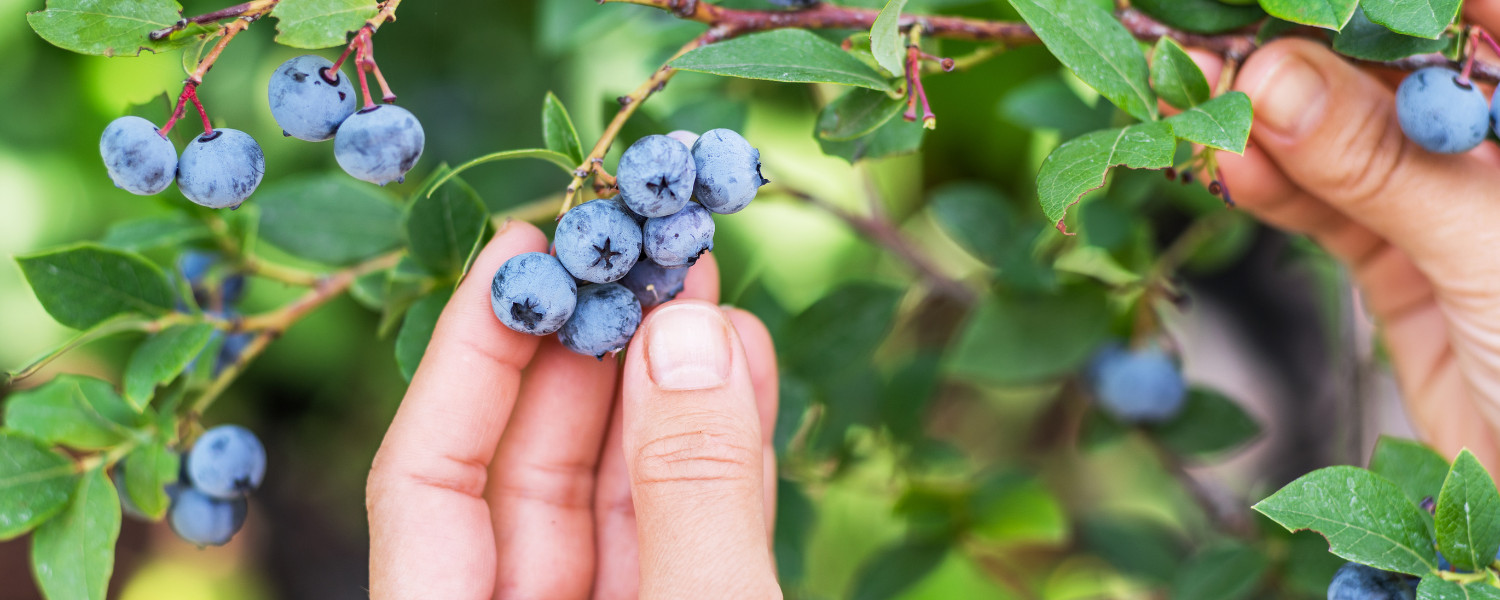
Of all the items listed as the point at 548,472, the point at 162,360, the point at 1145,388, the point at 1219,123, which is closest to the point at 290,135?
the point at 162,360

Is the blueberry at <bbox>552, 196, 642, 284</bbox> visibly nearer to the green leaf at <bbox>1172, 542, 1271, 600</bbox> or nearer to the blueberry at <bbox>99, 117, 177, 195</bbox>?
the blueberry at <bbox>99, 117, 177, 195</bbox>

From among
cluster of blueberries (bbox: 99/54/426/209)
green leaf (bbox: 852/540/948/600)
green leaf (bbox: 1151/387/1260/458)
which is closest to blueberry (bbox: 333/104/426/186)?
cluster of blueberries (bbox: 99/54/426/209)

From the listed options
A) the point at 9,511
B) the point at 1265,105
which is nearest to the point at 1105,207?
the point at 1265,105

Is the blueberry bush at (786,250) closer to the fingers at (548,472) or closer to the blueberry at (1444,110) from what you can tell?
the blueberry at (1444,110)

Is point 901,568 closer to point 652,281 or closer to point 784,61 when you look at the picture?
point 652,281

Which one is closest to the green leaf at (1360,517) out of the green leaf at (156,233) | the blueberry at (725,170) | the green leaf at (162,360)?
the blueberry at (725,170)

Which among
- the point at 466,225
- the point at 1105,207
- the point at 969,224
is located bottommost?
the point at 969,224

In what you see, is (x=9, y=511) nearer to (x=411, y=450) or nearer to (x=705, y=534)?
(x=411, y=450)
